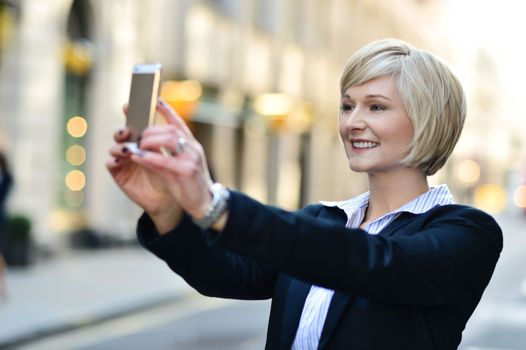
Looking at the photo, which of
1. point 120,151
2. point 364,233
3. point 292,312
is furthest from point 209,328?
point 120,151

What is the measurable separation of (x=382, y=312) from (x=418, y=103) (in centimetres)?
44

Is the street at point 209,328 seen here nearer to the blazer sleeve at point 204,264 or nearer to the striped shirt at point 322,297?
the blazer sleeve at point 204,264

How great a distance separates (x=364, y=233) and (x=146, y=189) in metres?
A: 0.43

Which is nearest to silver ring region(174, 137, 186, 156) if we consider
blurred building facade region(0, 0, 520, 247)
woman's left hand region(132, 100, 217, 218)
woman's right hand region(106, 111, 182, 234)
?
woman's left hand region(132, 100, 217, 218)

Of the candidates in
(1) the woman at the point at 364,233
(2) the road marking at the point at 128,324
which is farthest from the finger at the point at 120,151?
(2) the road marking at the point at 128,324

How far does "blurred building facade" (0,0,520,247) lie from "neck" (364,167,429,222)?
11387 mm

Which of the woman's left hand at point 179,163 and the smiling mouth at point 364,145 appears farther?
the smiling mouth at point 364,145

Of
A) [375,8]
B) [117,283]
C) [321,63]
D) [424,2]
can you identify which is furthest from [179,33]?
[424,2]

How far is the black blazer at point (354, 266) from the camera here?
1773 mm

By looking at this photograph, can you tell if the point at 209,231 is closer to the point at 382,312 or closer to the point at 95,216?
the point at 382,312

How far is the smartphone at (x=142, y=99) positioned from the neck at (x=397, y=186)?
27.2 inches

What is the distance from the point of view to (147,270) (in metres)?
16.2

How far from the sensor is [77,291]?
12.9 metres

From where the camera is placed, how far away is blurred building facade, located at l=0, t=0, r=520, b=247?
16953mm
